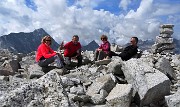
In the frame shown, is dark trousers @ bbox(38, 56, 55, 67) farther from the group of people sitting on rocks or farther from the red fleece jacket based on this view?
the red fleece jacket

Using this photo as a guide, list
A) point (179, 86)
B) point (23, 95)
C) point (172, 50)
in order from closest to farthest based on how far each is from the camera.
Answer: point (23, 95), point (179, 86), point (172, 50)

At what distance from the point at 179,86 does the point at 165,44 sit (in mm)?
16039

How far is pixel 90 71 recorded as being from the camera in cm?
1591

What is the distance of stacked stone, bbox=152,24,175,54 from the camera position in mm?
28578

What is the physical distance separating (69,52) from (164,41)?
43.9ft

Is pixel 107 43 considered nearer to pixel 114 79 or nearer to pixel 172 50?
pixel 114 79

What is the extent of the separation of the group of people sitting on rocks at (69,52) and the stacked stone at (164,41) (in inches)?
416

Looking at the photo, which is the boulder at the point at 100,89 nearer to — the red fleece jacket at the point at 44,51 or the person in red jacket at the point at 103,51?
the red fleece jacket at the point at 44,51

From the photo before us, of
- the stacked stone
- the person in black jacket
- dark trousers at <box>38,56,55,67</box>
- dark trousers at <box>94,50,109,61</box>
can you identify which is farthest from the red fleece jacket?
the stacked stone

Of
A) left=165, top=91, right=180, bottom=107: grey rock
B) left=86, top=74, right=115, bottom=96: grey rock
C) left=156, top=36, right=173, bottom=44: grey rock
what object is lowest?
left=165, top=91, right=180, bottom=107: grey rock

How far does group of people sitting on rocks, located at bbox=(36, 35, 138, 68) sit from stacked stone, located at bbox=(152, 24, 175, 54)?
416 inches

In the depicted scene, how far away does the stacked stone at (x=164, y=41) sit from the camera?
28578mm

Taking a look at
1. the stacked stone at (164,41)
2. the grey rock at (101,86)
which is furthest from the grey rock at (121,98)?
the stacked stone at (164,41)

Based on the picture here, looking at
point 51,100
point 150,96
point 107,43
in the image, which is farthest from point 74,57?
point 51,100
